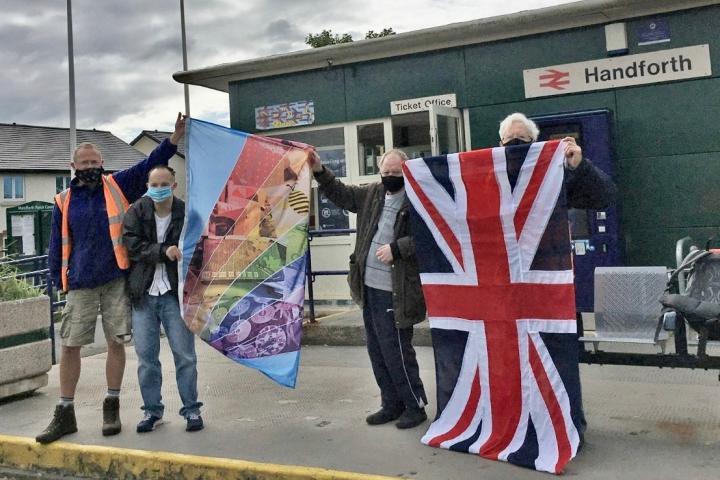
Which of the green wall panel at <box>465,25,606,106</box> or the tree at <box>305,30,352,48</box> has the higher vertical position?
the tree at <box>305,30,352,48</box>

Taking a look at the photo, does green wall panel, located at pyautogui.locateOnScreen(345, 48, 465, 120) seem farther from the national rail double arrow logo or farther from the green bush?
the green bush

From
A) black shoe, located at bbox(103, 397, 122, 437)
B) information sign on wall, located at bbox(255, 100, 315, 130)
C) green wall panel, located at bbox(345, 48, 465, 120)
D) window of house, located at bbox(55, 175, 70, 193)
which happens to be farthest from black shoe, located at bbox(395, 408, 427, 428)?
window of house, located at bbox(55, 175, 70, 193)

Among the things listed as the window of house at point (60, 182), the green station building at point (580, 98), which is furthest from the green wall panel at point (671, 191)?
the window of house at point (60, 182)

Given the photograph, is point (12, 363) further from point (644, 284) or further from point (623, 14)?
point (623, 14)

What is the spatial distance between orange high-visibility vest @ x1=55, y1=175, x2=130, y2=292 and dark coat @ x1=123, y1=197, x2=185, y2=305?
0.09 meters

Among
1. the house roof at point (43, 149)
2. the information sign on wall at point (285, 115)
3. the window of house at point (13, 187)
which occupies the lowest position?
the information sign on wall at point (285, 115)

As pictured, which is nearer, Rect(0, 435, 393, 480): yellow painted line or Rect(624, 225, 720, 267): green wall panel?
Rect(0, 435, 393, 480): yellow painted line

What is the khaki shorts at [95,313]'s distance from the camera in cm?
482

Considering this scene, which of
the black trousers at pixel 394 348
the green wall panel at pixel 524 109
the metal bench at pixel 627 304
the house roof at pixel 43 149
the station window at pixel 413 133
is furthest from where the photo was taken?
the house roof at pixel 43 149

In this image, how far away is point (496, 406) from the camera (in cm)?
409

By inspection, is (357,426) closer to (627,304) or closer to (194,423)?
(194,423)

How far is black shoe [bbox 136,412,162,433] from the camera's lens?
4.89 meters

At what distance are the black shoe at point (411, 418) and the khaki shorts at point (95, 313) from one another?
1952 mm

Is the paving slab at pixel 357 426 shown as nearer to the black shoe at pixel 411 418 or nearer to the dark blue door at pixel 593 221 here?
the black shoe at pixel 411 418
